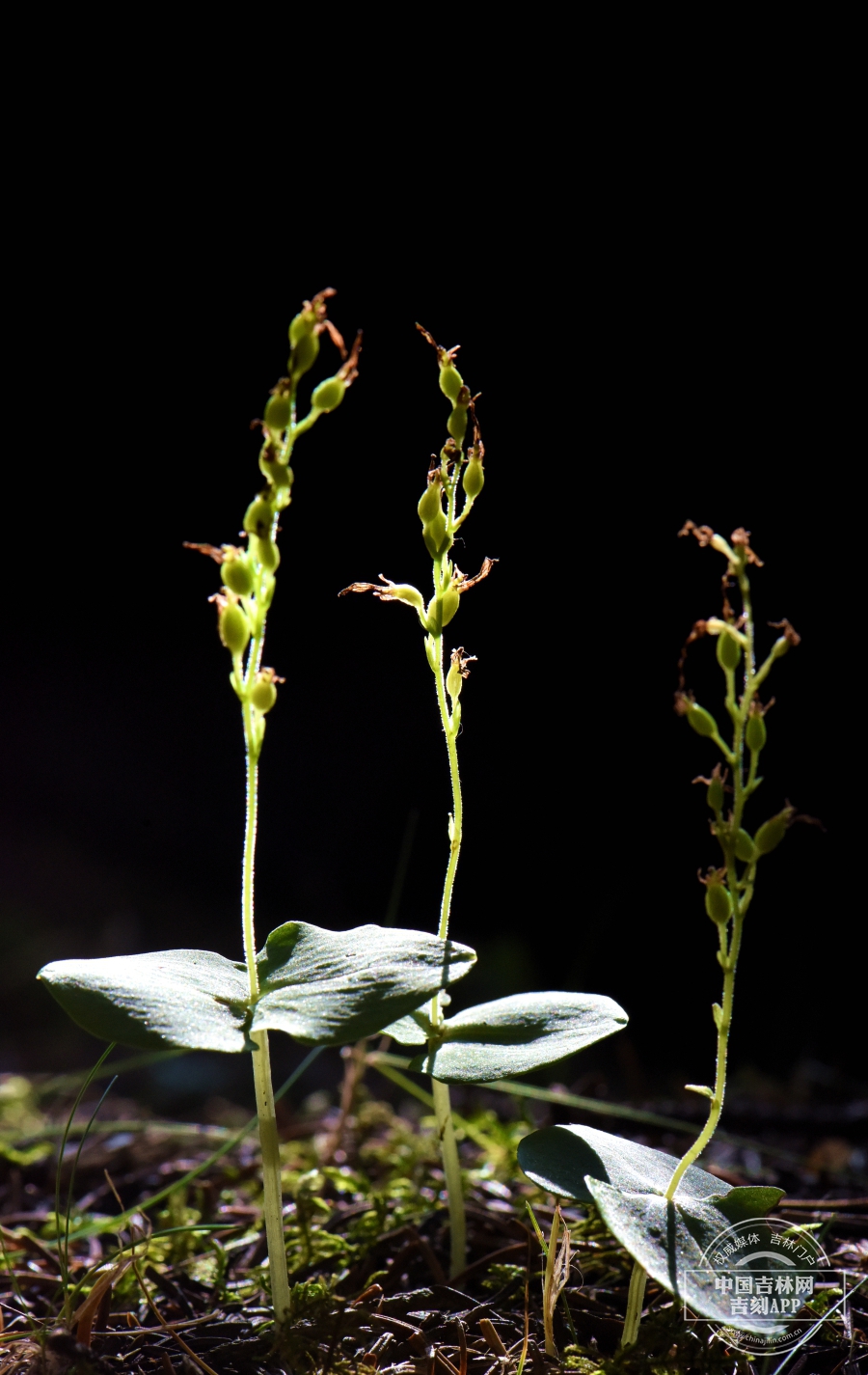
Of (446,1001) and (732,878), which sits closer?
(732,878)

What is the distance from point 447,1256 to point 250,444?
7.37ft

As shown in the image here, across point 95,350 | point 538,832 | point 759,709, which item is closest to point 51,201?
point 95,350

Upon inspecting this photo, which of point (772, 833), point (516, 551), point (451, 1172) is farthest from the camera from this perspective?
point (516, 551)

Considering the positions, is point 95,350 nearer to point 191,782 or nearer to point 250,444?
point 250,444

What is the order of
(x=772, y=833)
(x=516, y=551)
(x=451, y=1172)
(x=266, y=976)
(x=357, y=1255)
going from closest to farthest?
(x=772, y=833), (x=266, y=976), (x=451, y=1172), (x=357, y=1255), (x=516, y=551)

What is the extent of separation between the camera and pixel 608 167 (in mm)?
2508

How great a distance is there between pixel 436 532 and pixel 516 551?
171cm

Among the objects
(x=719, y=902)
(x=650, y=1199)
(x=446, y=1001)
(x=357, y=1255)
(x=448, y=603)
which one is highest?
(x=448, y=603)

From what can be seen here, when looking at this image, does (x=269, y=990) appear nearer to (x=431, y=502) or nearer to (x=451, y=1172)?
(x=451, y=1172)

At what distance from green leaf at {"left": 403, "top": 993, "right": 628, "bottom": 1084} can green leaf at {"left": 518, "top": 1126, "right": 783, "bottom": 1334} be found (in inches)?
2.5

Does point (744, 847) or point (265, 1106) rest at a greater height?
point (744, 847)

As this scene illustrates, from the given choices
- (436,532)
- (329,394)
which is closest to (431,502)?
(436,532)

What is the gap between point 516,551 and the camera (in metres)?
2.54

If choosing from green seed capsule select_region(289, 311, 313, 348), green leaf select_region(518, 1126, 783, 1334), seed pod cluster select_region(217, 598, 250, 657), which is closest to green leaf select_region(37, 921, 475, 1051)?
green leaf select_region(518, 1126, 783, 1334)
